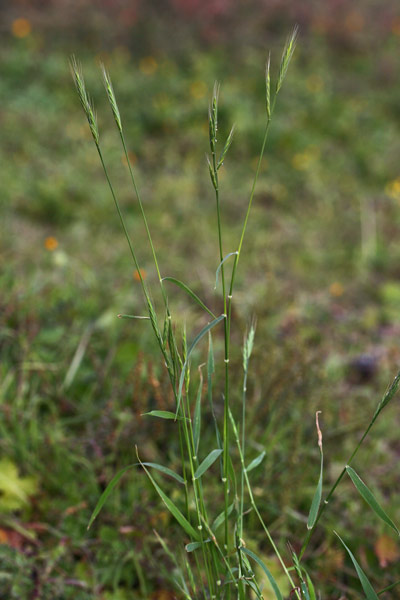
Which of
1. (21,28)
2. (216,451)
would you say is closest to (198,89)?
(21,28)

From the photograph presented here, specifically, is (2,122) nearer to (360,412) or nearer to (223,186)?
(223,186)

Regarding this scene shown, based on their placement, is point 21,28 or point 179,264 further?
point 21,28

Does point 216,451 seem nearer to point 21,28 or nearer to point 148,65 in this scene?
point 148,65

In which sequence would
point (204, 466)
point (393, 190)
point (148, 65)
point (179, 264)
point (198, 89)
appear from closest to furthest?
point (204, 466)
point (179, 264)
point (393, 190)
point (198, 89)
point (148, 65)

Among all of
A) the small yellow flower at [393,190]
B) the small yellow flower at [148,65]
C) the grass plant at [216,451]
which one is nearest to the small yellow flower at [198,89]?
the small yellow flower at [148,65]

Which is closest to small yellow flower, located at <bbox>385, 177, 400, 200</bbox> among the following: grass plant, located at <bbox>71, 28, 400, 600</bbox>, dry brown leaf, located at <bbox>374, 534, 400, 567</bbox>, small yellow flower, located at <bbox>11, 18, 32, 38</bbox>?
dry brown leaf, located at <bbox>374, 534, 400, 567</bbox>

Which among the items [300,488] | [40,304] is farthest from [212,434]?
[40,304]

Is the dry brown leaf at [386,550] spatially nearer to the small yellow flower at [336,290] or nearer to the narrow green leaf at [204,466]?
the narrow green leaf at [204,466]
